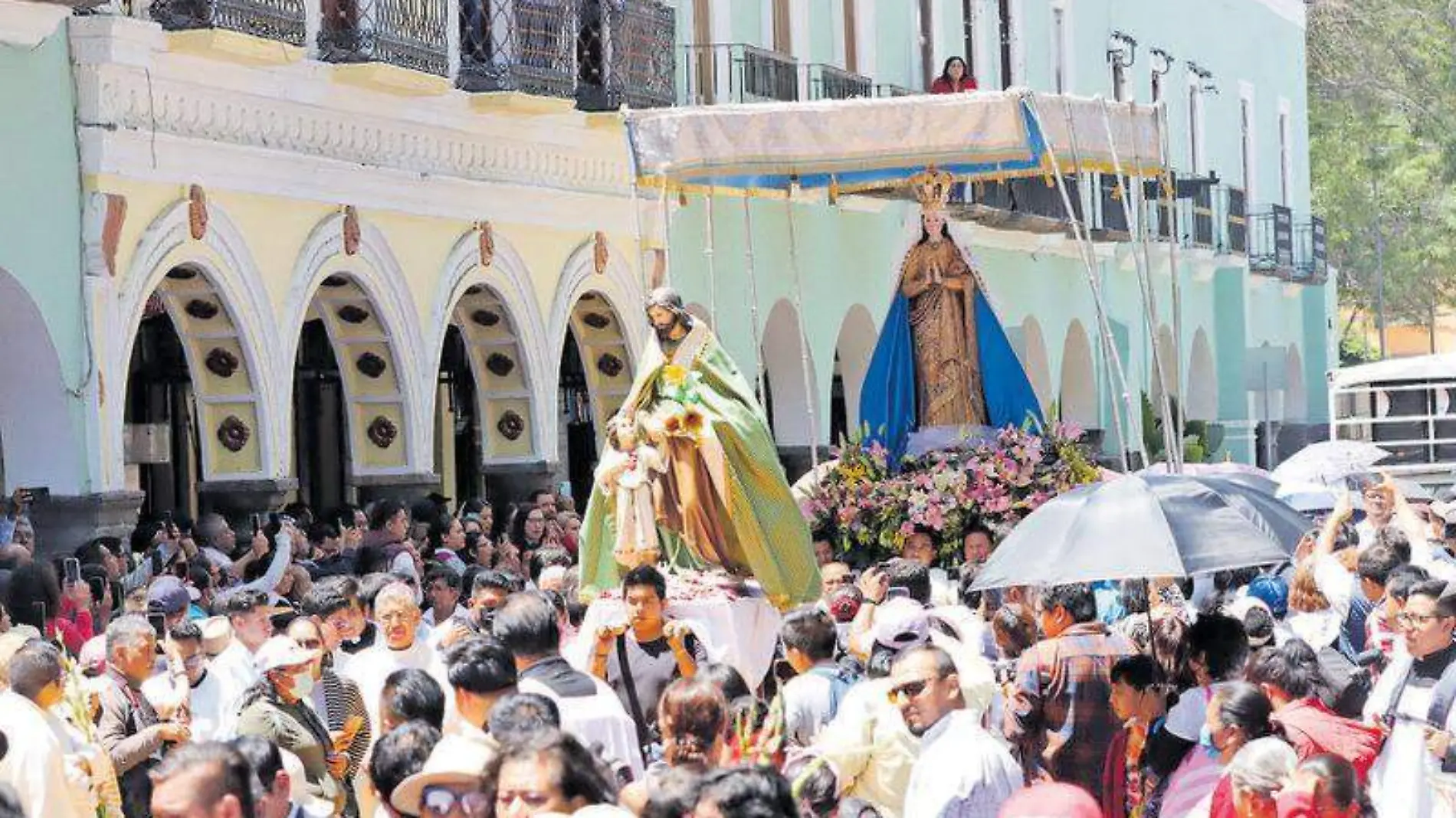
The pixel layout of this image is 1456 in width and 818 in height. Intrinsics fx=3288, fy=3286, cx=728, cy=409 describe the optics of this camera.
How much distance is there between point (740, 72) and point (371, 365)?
A: 5.64 meters

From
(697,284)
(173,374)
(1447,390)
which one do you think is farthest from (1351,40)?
(173,374)

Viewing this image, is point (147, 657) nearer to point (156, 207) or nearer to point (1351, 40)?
point (156, 207)

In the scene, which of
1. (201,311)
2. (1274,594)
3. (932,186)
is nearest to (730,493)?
(1274,594)

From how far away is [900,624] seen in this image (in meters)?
11.4

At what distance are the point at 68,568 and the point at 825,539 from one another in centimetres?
393

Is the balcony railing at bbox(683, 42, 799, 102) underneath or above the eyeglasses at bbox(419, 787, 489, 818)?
above

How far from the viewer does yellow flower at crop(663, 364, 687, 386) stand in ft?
44.5

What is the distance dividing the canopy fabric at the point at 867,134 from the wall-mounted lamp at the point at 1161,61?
2008 centimetres

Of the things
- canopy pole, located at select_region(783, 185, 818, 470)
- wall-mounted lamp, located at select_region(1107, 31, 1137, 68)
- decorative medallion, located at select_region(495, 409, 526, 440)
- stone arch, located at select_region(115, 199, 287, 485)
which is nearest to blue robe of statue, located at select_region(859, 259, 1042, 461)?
canopy pole, located at select_region(783, 185, 818, 470)

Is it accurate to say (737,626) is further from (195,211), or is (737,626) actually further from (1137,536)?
(195,211)

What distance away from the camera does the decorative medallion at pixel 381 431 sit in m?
21.9

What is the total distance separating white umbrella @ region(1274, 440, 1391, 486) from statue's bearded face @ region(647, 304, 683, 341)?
25.6 feet

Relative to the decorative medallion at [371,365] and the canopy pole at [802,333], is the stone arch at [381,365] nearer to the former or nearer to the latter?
the decorative medallion at [371,365]

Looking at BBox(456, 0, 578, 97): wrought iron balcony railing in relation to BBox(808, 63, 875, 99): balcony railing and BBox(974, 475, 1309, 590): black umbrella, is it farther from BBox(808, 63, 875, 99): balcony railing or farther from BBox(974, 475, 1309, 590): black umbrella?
BBox(974, 475, 1309, 590): black umbrella
